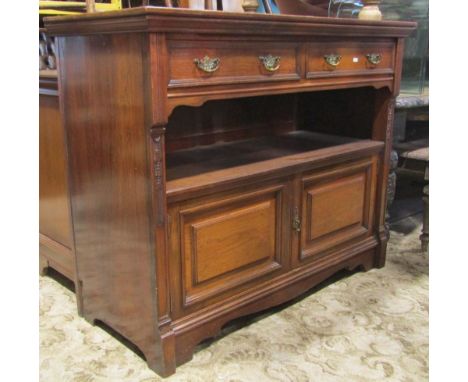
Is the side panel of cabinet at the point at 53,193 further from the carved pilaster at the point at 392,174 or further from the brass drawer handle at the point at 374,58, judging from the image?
the carved pilaster at the point at 392,174

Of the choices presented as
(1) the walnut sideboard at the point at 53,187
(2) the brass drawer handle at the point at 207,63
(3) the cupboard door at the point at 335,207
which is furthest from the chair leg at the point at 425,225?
(1) the walnut sideboard at the point at 53,187

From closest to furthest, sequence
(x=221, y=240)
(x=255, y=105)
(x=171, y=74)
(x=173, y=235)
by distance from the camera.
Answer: (x=171, y=74) → (x=173, y=235) → (x=221, y=240) → (x=255, y=105)

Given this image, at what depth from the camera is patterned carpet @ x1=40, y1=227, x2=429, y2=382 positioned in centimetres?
146

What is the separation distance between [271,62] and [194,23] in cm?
31

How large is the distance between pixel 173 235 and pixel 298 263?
0.58 m

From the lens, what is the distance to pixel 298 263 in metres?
1.82

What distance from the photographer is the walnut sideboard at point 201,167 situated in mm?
1302

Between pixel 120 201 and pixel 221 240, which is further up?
pixel 120 201

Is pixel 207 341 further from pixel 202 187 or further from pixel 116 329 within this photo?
pixel 202 187

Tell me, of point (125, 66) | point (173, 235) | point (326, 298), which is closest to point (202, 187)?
point (173, 235)

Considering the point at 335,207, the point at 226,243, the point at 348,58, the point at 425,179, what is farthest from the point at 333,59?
the point at 425,179

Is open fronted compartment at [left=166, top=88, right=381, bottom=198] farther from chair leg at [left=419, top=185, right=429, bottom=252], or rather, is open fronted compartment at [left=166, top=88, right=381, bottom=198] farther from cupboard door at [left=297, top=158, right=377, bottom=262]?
chair leg at [left=419, top=185, right=429, bottom=252]

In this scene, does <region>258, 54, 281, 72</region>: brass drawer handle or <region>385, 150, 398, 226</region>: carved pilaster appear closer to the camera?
<region>258, 54, 281, 72</region>: brass drawer handle

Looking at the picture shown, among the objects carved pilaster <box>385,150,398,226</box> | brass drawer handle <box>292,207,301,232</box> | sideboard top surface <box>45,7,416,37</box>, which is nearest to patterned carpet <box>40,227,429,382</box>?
brass drawer handle <box>292,207,301,232</box>
